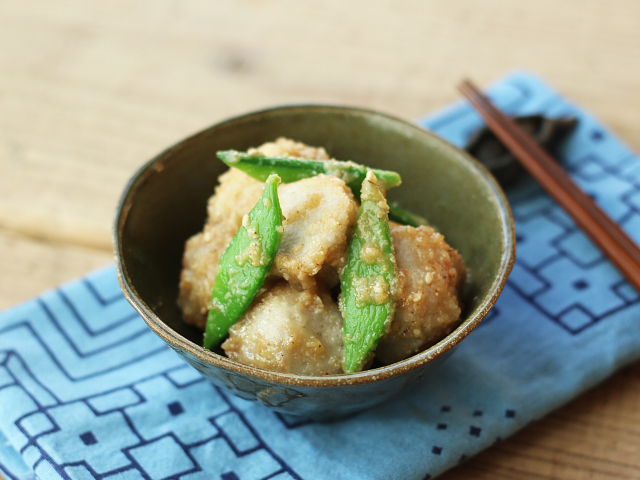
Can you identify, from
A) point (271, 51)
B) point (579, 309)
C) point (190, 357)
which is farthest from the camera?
point (271, 51)

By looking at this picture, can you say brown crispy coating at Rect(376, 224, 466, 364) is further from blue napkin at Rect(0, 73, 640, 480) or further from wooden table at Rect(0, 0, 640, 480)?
wooden table at Rect(0, 0, 640, 480)

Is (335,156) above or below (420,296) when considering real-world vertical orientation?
above

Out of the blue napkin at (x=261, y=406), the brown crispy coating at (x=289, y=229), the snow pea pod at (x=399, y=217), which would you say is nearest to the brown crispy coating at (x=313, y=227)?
the brown crispy coating at (x=289, y=229)

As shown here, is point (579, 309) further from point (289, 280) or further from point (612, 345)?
point (289, 280)

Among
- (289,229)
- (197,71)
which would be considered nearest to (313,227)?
(289,229)

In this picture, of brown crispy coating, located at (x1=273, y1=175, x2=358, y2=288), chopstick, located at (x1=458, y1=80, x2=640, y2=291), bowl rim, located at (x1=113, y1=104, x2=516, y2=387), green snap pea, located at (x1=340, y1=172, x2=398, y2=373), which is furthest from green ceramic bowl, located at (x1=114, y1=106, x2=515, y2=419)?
chopstick, located at (x1=458, y1=80, x2=640, y2=291)

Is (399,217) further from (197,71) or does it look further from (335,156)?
(197,71)

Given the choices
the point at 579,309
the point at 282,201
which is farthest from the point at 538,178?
the point at 282,201
